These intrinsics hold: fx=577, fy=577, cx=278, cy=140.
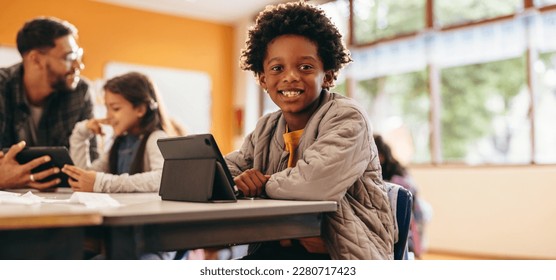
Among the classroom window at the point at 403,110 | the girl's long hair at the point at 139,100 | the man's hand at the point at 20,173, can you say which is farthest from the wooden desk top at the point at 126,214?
the classroom window at the point at 403,110

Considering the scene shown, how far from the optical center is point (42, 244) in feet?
3.00

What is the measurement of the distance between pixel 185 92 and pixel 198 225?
18.4 feet

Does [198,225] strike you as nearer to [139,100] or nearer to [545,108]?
[139,100]

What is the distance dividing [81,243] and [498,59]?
4234mm

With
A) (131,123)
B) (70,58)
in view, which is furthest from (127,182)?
(70,58)

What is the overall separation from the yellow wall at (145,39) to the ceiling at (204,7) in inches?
2.7

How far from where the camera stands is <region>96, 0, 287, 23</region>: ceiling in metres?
6.26

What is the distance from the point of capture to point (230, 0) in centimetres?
623

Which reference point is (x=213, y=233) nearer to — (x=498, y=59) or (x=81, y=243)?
(x=81, y=243)

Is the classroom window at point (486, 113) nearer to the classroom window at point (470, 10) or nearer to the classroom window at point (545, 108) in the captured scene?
the classroom window at point (545, 108)

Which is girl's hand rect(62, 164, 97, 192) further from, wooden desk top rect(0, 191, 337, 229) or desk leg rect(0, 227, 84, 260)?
desk leg rect(0, 227, 84, 260)

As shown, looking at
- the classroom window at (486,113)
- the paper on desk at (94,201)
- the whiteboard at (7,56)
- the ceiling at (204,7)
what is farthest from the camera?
the ceiling at (204,7)

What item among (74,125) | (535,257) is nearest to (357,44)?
(535,257)

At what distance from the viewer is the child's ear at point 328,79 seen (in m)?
1.74
